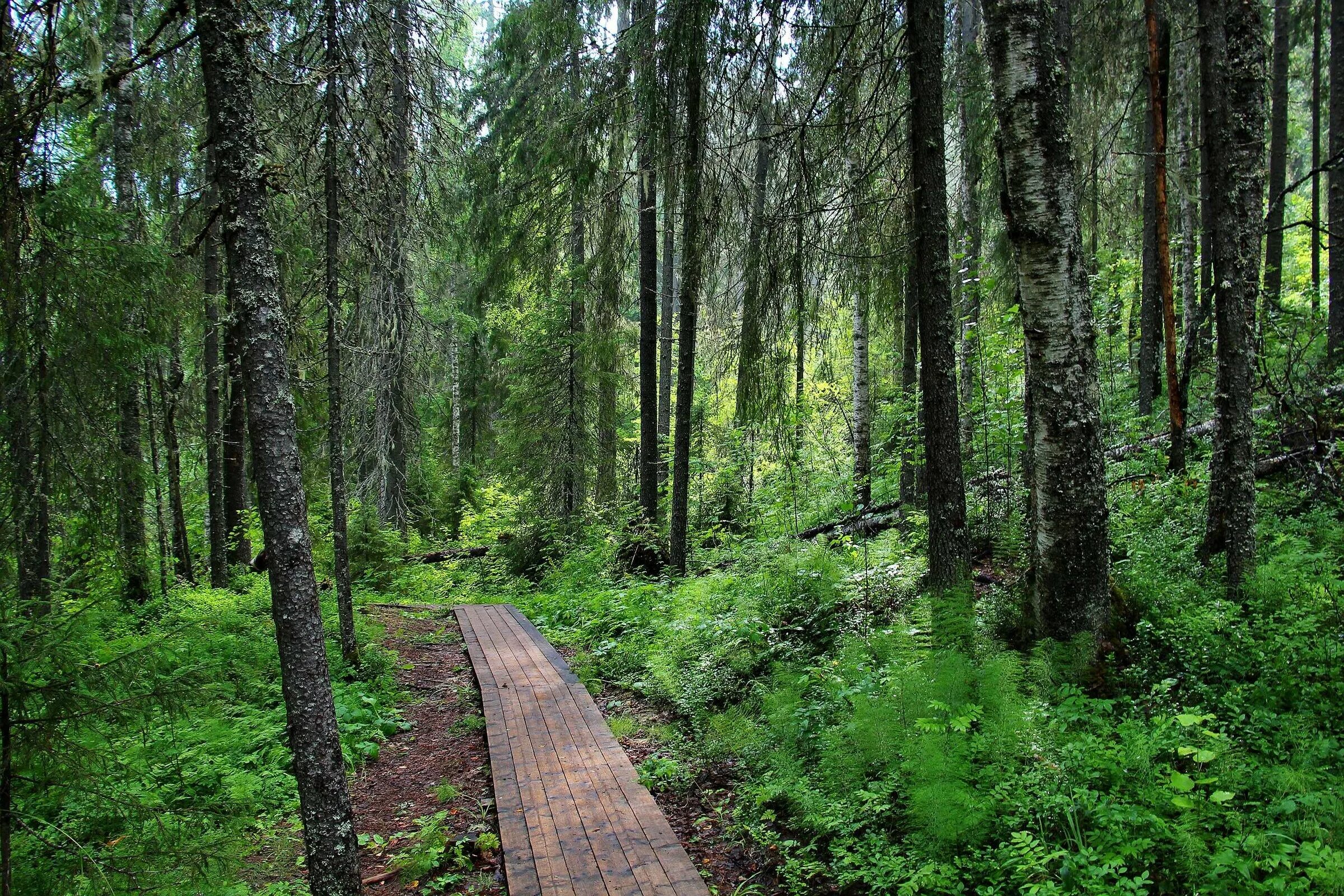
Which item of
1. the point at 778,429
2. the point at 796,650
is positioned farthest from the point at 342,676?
the point at 778,429

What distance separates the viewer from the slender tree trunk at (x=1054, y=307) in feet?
15.6

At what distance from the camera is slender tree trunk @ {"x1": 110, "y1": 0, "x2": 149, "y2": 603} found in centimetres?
736

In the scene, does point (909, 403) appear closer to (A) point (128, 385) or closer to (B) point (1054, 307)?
(B) point (1054, 307)

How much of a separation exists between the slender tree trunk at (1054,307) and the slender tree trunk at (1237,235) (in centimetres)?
113

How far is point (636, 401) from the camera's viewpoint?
21.2 meters

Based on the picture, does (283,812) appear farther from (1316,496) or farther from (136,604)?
(1316,496)

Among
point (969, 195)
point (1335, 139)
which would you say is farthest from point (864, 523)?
point (1335, 139)

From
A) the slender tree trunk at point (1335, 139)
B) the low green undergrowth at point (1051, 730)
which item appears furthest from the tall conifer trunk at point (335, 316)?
the slender tree trunk at point (1335, 139)

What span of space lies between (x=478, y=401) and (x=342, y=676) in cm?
1684

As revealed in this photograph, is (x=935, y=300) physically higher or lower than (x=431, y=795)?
higher

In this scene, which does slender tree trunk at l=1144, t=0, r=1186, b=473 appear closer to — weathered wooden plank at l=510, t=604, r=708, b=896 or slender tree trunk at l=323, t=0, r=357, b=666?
weathered wooden plank at l=510, t=604, r=708, b=896

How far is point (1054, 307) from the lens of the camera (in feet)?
15.7

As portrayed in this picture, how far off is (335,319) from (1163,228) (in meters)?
9.17

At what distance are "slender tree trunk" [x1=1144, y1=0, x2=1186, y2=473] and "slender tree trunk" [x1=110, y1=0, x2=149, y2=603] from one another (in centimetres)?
1080
